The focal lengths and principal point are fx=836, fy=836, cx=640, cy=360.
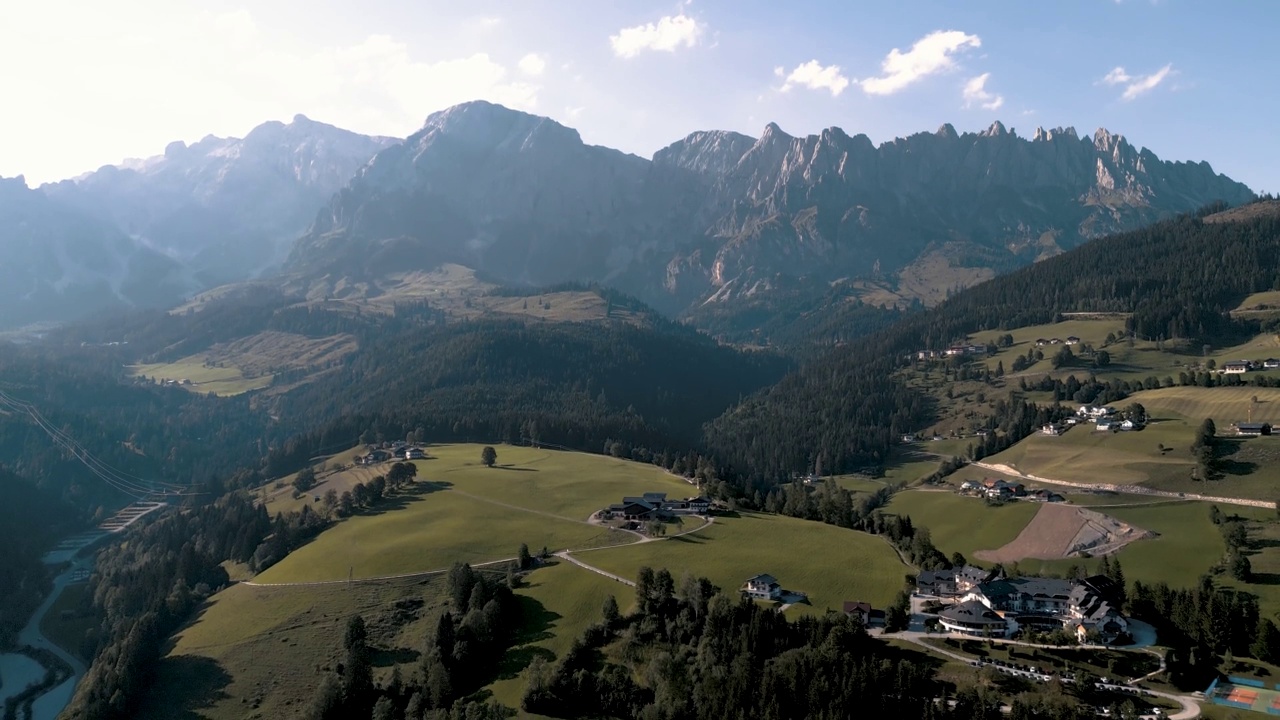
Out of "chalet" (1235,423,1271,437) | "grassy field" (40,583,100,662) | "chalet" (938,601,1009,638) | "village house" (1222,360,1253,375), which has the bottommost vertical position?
"grassy field" (40,583,100,662)

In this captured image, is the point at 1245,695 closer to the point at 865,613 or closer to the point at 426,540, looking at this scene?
the point at 865,613

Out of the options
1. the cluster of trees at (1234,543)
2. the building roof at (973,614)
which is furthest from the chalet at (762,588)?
the cluster of trees at (1234,543)

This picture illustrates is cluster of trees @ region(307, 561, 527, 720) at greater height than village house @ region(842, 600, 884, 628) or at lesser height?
lesser

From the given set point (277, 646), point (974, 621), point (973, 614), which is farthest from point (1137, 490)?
point (277, 646)

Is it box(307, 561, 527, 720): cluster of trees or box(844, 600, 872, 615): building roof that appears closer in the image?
box(307, 561, 527, 720): cluster of trees

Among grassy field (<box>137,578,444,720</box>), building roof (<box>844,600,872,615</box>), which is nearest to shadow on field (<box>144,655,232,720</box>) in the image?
grassy field (<box>137,578,444,720</box>)

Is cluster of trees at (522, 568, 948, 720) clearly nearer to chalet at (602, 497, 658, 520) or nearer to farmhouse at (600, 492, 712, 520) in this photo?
chalet at (602, 497, 658, 520)

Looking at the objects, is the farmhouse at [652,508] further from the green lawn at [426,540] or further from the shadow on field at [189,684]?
the shadow on field at [189,684]
